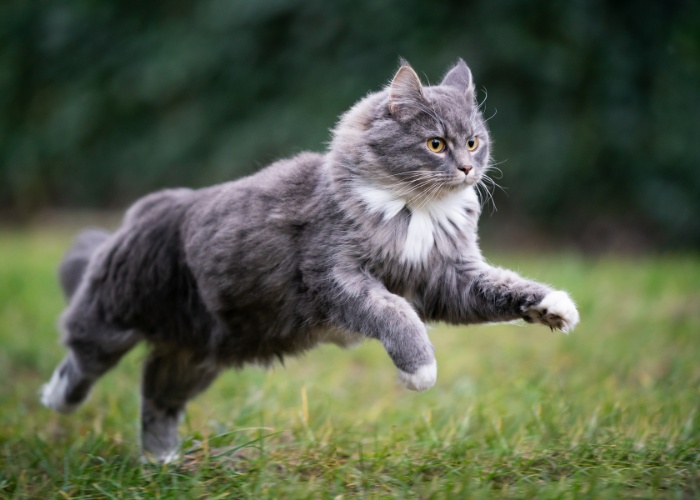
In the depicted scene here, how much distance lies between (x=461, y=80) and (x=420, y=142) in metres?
0.50

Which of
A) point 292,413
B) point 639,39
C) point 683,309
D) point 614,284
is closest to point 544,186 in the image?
point 639,39

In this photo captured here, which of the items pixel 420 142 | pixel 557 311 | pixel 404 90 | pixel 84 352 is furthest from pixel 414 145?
pixel 84 352

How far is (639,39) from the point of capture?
29.8 feet

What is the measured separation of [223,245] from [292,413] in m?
1.13

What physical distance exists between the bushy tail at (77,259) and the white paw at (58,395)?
1.66 ft

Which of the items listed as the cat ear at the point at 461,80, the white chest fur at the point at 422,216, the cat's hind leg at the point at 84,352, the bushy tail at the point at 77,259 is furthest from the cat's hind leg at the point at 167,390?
the cat ear at the point at 461,80

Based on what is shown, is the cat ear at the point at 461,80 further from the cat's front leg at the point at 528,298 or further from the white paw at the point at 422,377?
the white paw at the point at 422,377

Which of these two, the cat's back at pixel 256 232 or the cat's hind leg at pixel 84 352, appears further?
the cat's hind leg at pixel 84 352

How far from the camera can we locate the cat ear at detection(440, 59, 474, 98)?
359 cm

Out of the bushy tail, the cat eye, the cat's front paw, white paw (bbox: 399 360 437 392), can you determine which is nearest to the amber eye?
the cat eye

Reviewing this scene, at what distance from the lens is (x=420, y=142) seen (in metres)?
3.33

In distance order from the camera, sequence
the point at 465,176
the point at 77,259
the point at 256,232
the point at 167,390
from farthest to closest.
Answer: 1. the point at 77,259
2. the point at 167,390
3. the point at 256,232
4. the point at 465,176

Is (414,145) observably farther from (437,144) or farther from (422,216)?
(422,216)

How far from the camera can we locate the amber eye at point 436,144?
11.0 ft
